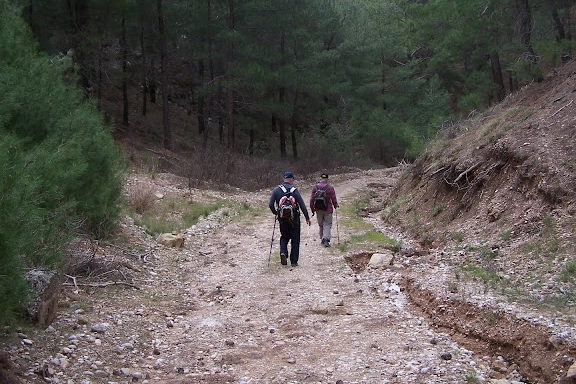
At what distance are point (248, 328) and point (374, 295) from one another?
89.8 inches

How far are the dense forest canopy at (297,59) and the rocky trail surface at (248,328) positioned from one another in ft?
36.6

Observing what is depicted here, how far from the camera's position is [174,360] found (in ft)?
22.9

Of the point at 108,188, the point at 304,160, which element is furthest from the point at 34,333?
the point at 304,160

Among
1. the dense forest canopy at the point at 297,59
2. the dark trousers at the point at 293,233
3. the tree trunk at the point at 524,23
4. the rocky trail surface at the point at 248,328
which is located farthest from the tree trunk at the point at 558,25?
the dark trousers at the point at 293,233

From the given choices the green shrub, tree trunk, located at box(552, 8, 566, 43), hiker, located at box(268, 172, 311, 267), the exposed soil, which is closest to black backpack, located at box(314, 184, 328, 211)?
the exposed soil

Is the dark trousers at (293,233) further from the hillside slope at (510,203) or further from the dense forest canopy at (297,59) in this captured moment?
the dense forest canopy at (297,59)

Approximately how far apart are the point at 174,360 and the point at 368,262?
535 centimetres

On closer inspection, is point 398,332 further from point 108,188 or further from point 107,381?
point 108,188

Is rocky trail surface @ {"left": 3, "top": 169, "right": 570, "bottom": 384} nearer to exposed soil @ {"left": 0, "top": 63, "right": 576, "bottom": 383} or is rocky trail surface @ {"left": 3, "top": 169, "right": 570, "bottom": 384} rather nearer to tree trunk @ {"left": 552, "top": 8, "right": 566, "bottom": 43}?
exposed soil @ {"left": 0, "top": 63, "right": 576, "bottom": 383}

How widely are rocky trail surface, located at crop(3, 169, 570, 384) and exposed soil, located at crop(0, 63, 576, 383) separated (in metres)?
0.03

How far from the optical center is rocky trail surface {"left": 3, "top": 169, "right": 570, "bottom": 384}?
6431 millimetres

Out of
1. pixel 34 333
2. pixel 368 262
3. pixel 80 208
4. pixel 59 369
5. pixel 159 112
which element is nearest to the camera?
pixel 59 369

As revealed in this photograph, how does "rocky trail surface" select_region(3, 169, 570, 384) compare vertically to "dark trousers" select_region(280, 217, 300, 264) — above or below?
below

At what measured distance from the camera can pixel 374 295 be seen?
9305mm
